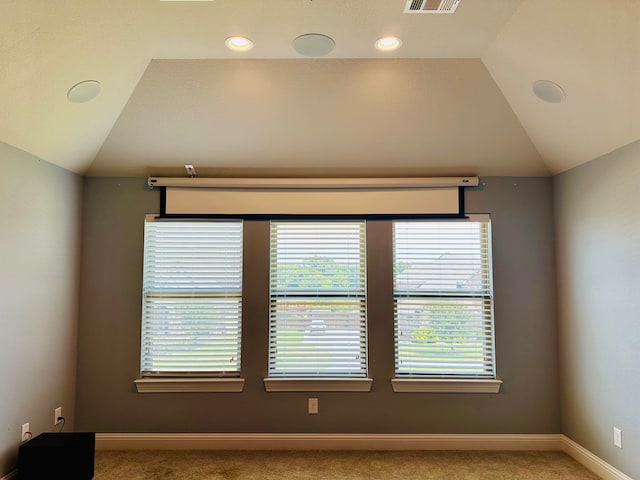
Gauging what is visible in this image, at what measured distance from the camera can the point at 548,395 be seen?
3262 mm

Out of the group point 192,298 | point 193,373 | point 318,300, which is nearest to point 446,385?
point 318,300

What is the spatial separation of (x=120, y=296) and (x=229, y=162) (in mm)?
1467

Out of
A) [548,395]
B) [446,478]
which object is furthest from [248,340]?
[548,395]

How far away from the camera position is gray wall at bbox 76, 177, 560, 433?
3256mm

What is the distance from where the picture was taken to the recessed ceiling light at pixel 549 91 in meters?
2.47

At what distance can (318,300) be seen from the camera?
3381 mm

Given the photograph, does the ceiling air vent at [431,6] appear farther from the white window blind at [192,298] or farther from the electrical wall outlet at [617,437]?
the electrical wall outlet at [617,437]

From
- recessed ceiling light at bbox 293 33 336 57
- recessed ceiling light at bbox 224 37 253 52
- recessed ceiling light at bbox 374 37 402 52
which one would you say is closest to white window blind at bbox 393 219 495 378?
recessed ceiling light at bbox 374 37 402 52

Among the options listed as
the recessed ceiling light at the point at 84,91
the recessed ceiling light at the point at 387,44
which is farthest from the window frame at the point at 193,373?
the recessed ceiling light at the point at 387,44

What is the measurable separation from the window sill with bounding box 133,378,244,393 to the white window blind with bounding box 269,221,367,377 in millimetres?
345

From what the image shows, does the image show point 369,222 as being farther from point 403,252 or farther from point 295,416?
point 295,416

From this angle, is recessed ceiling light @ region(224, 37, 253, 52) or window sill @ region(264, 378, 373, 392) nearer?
recessed ceiling light @ region(224, 37, 253, 52)

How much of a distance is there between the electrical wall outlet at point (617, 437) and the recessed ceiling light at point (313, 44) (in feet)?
10.2

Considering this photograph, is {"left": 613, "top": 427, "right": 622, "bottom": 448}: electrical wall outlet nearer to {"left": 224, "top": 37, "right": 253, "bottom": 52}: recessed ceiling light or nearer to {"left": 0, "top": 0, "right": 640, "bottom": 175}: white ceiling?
{"left": 0, "top": 0, "right": 640, "bottom": 175}: white ceiling
